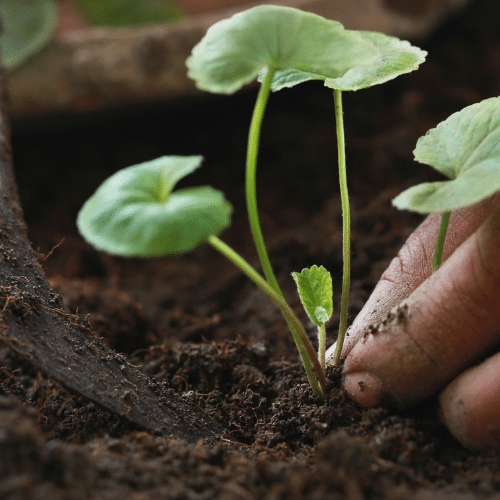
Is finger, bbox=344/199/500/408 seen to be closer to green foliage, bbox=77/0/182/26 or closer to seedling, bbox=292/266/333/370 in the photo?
seedling, bbox=292/266/333/370

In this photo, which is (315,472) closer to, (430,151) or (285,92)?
(430,151)

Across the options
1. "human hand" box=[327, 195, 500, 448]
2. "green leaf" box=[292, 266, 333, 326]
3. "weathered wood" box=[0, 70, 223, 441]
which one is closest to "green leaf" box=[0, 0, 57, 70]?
"weathered wood" box=[0, 70, 223, 441]

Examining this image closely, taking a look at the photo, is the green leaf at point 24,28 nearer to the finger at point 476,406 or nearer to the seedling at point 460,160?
the seedling at point 460,160

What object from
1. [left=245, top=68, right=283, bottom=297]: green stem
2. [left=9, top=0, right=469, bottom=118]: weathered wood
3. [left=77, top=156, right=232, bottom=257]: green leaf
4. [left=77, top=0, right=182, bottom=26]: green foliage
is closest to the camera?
[left=77, top=156, right=232, bottom=257]: green leaf

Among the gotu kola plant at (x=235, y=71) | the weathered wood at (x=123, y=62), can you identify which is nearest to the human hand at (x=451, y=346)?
the gotu kola plant at (x=235, y=71)

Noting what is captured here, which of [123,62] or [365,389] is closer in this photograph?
[365,389]

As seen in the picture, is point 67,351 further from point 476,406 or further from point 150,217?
point 476,406

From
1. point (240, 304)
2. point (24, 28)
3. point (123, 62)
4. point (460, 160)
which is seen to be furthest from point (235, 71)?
point (24, 28)
